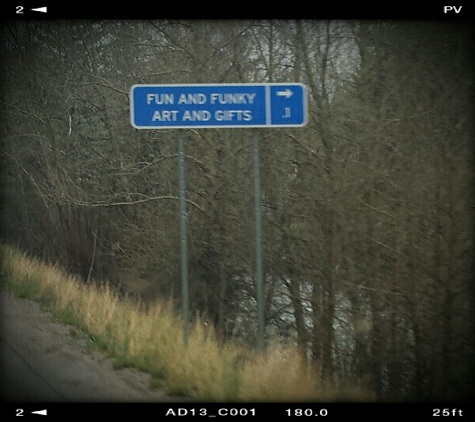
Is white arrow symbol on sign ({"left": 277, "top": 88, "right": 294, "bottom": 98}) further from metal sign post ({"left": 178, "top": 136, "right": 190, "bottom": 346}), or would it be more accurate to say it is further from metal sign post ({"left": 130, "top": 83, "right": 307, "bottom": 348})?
metal sign post ({"left": 178, "top": 136, "right": 190, "bottom": 346})

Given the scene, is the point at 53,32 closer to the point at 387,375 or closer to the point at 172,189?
the point at 172,189

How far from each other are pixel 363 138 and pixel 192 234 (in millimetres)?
2282

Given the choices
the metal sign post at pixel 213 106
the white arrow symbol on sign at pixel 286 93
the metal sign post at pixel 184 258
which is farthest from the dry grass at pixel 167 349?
the white arrow symbol on sign at pixel 286 93

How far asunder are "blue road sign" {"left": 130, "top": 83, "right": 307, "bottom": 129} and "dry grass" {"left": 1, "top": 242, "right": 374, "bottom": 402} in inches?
69.1

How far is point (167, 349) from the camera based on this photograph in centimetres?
554

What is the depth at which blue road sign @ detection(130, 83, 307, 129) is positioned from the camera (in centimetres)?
531

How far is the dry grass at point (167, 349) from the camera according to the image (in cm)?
507

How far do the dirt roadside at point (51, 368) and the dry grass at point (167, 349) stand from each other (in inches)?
5.8

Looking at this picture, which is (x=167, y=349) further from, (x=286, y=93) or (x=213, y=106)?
(x=286, y=93)

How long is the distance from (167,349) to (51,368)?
962mm

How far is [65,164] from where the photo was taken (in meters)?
6.93
